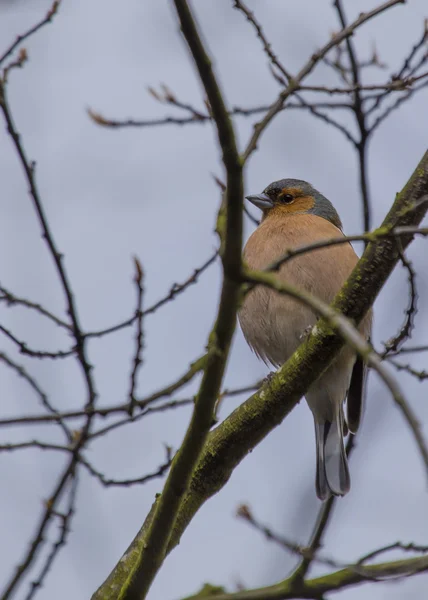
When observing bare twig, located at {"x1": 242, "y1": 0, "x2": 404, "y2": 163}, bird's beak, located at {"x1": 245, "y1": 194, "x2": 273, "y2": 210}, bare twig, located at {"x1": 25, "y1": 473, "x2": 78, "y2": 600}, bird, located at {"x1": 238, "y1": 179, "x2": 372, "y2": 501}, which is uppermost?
bird's beak, located at {"x1": 245, "y1": 194, "x2": 273, "y2": 210}

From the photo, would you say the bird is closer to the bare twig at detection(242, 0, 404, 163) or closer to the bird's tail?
the bird's tail

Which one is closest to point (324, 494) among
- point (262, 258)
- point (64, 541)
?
point (262, 258)

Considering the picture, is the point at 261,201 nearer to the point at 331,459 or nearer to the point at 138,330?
the point at 331,459

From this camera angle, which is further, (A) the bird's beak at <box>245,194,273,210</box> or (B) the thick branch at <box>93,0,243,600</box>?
(A) the bird's beak at <box>245,194,273,210</box>

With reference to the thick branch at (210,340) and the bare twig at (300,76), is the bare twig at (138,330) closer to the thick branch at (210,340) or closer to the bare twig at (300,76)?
the thick branch at (210,340)

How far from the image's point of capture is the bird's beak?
7805mm

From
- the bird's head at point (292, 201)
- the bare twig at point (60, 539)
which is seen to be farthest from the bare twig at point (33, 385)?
the bird's head at point (292, 201)

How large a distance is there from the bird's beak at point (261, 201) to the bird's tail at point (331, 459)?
2019mm

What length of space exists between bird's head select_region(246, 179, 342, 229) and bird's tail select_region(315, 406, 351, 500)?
72.6 inches

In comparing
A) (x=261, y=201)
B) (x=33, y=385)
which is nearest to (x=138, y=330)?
(x=33, y=385)

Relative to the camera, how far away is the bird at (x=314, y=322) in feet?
21.3

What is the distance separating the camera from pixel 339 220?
7.91 meters

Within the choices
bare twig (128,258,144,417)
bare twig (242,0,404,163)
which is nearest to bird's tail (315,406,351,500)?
bare twig (128,258,144,417)

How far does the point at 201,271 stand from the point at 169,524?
72.7 inches
